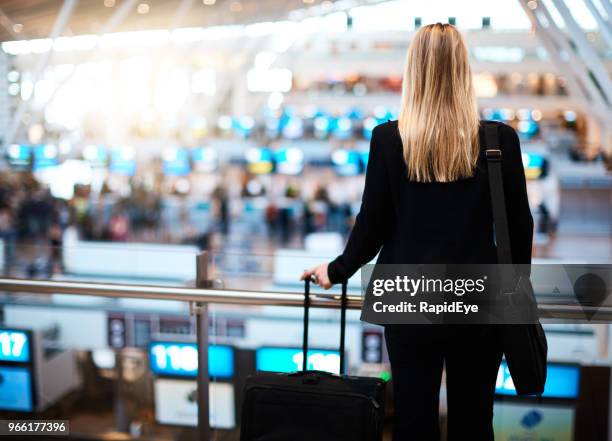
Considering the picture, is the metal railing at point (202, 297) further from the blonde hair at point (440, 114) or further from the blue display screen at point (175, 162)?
the blue display screen at point (175, 162)

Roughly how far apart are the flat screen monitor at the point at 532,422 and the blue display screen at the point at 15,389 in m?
2.15

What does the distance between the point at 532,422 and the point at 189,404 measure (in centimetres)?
149

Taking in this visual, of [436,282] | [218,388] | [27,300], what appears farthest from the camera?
[27,300]

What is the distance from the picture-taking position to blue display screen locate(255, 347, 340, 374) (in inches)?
112

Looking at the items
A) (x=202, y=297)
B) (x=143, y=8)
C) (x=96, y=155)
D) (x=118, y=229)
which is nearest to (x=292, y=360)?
(x=202, y=297)

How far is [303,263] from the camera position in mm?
3133

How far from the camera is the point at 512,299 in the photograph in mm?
2053

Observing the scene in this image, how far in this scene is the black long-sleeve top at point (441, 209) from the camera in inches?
80.3

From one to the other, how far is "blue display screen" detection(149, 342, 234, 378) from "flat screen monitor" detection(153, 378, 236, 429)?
0.05 m

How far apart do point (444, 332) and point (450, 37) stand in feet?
2.84

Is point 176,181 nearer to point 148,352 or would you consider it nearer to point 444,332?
point 148,352

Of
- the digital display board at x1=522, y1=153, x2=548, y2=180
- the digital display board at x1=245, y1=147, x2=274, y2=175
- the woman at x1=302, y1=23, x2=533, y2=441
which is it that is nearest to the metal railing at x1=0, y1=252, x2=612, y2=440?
the woman at x1=302, y1=23, x2=533, y2=441

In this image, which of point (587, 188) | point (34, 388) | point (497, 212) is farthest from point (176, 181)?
point (497, 212)

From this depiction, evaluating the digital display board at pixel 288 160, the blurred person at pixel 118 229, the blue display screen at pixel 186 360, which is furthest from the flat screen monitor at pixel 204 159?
the blue display screen at pixel 186 360
